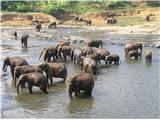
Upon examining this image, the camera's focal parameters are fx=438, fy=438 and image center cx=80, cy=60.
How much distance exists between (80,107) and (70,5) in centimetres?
4566

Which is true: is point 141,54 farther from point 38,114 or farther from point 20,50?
point 38,114

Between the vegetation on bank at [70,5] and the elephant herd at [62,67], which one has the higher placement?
the vegetation on bank at [70,5]

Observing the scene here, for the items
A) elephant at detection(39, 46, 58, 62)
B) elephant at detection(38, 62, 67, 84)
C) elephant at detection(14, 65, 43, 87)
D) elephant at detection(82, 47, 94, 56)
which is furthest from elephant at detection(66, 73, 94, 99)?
elephant at detection(39, 46, 58, 62)

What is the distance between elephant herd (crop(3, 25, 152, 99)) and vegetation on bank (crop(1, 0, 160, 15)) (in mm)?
32364

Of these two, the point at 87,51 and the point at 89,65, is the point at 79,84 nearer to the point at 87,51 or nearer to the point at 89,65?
the point at 89,65

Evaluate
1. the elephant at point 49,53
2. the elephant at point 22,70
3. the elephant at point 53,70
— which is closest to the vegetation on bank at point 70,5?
the elephant at point 49,53

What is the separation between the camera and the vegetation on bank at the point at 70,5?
182ft

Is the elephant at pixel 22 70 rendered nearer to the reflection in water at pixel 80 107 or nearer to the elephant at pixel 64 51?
the reflection in water at pixel 80 107

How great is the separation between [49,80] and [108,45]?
43.4 ft

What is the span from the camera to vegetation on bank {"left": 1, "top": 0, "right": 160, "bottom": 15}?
55.4 metres

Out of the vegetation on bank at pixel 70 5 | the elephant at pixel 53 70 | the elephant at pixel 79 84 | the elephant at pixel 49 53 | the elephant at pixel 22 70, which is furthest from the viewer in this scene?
the vegetation on bank at pixel 70 5

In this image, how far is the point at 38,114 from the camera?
1235cm

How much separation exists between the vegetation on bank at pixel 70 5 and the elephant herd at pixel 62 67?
32.4 m

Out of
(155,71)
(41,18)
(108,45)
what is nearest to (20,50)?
(108,45)
